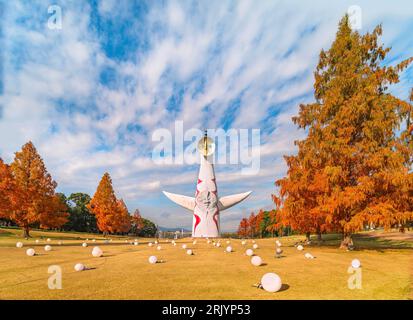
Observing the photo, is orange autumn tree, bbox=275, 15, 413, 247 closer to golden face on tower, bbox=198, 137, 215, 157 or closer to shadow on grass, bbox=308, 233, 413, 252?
shadow on grass, bbox=308, 233, 413, 252

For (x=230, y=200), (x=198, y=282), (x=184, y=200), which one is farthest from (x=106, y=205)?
(x=198, y=282)

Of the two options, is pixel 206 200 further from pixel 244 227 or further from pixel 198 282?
pixel 244 227

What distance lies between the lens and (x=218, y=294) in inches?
241

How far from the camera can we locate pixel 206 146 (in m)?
37.8

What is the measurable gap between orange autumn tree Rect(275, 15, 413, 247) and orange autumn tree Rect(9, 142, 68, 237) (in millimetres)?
26981

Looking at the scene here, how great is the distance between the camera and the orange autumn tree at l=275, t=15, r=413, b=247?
1366 cm

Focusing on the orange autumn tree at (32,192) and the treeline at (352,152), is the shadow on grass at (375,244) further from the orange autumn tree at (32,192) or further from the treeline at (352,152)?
the orange autumn tree at (32,192)

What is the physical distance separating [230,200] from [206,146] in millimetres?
8860

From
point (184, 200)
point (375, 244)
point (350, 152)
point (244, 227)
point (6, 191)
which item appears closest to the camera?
point (350, 152)

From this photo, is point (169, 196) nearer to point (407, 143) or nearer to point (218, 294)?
point (407, 143)

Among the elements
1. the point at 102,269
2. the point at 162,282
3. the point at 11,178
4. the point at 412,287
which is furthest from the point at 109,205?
the point at 412,287

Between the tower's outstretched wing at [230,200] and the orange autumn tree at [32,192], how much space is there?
69.7ft

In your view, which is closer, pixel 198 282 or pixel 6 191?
pixel 198 282
